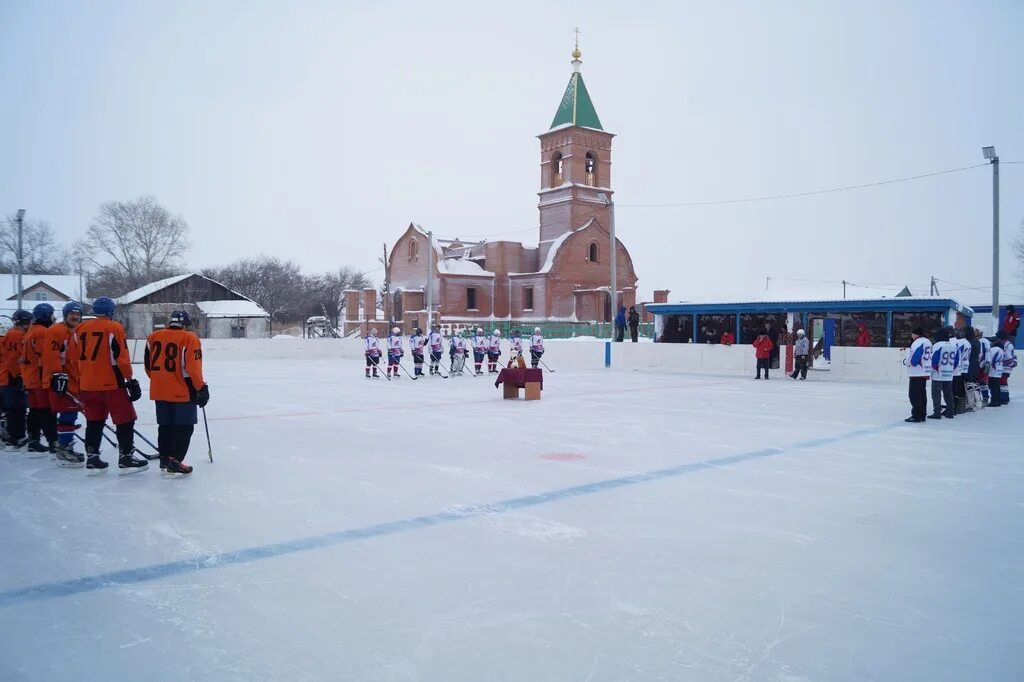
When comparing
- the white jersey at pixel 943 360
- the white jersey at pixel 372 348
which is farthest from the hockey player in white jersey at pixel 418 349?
the white jersey at pixel 943 360

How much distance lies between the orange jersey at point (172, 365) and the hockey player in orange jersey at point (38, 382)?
6.12ft

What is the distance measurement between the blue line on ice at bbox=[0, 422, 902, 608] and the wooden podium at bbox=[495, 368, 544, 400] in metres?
7.46

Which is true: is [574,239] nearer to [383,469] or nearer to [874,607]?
[383,469]

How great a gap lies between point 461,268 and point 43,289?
43.6 m

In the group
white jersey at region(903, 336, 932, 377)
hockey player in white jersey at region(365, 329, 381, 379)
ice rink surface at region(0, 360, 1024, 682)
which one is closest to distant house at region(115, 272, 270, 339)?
hockey player in white jersey at region(365, 329, 381, 379)

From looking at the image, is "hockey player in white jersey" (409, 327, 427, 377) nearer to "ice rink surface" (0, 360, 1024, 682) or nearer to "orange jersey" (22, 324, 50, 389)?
"ice rink surface" (0, 360, 1024, 682)

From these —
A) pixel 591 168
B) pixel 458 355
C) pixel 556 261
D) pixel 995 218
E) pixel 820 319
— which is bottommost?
pixel 458 355

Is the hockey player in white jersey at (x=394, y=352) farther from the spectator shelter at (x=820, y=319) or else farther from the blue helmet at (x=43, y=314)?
the blue helmet at (x=43, y=314)

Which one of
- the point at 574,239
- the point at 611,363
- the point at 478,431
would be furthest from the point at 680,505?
the point at 574,239

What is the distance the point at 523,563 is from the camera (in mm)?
4691

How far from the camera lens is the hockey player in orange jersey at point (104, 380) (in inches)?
289

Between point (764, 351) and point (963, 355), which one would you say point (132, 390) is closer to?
point (963, 355)

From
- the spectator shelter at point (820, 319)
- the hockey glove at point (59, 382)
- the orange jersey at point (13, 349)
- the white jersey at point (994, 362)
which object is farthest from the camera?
the spectator shelter at point (820, 319)

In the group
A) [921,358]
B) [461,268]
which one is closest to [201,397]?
[921,358]
